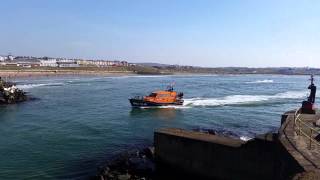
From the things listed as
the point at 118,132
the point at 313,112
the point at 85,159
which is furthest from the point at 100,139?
the point at 313,112

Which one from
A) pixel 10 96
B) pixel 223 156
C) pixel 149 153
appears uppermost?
pixel 223 156

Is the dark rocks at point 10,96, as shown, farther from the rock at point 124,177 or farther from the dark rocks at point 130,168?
the rock at point 124,177

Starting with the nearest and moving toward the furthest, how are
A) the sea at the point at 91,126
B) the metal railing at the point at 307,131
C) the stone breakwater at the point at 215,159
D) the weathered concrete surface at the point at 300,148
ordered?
the weathered concrete surface at the point at 300,148
the stone breakwater at the point at 215,159
the metal railing at the point at 307,131
the sea at the point at 91,126

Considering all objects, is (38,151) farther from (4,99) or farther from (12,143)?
(4,99)

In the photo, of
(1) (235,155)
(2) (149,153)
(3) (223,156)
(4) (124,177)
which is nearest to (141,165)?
(4) (124,177)

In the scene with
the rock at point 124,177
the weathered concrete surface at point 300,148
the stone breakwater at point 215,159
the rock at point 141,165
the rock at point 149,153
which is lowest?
the rock at point 124,177

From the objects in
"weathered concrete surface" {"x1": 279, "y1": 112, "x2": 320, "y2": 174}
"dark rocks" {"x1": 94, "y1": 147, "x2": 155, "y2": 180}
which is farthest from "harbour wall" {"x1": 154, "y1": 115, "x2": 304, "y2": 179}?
"dark rocks" {"x1": 94, "y1": 147, "x2": 155, "y2": 180}

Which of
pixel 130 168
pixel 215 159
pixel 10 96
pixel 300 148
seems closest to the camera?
pixel 300 148

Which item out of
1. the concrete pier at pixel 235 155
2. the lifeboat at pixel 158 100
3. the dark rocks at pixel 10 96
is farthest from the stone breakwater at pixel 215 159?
the dark rocks at pixel 10 96

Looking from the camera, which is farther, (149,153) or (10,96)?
(10,96)

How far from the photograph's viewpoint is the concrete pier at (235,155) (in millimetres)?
13117

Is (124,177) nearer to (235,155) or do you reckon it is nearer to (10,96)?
(235,155)

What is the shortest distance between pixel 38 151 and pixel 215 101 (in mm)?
33055

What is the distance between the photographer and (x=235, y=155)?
53.2 feet
